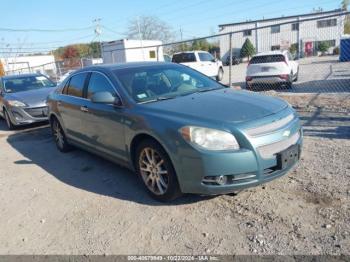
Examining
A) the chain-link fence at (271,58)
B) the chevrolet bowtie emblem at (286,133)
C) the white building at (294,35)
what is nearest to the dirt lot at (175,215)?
the chevrolet bowtie emblem at (286,133)

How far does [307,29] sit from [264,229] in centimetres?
4676

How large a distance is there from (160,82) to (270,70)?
27.8 feet

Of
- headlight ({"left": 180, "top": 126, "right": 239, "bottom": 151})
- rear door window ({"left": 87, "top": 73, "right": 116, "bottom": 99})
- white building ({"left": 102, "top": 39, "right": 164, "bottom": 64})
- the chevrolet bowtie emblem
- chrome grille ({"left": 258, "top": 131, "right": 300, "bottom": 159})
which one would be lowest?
chrome grille ({"left": 258, "top": 131, "right": 300, "bottom": 159})

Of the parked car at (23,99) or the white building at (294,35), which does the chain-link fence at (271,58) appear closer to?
the white building at (294,35)

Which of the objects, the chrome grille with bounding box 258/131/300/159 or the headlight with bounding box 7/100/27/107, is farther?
the headlight with bounding box 7/100/27/107

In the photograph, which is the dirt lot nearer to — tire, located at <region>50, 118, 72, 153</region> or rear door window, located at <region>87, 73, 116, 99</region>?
tire, located at <region>50, 118, 72, 153</region>

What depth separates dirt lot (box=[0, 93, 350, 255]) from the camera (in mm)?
3031

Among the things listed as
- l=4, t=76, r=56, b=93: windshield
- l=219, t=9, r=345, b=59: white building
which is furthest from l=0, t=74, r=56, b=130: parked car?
l=219, t=9, r=345, b=59: white building

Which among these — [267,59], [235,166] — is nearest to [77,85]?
[235,166]

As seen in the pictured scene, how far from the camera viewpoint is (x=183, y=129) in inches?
132

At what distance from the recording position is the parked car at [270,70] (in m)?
11.9

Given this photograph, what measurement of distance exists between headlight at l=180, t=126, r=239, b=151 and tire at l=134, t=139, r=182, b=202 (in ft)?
1.43

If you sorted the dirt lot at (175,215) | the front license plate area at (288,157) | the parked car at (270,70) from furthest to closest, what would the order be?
the parked car at (270,70) → the front license plate area at (288,157) → the dirt lot at (175,215)

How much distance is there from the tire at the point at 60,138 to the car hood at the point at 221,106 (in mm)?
2970
